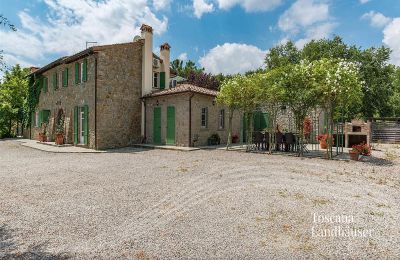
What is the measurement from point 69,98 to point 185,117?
7.97m

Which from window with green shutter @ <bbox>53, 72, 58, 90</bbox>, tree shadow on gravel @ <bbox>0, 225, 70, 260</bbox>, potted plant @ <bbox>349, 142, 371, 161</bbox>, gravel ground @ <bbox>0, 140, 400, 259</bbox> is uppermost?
window with green shutter @ <bbox>53, 72, 58, 90</bbox>

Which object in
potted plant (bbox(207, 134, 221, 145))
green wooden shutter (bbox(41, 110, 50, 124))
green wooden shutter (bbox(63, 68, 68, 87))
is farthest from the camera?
green wooden shutter (bbox(41, 110, 50, 124))

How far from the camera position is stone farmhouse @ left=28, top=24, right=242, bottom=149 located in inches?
585

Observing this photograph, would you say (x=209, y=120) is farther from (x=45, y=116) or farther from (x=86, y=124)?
(x=45, y=116)

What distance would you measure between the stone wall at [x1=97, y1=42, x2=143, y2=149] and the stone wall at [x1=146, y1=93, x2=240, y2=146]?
823 mm

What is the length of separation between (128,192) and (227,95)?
29.1ft

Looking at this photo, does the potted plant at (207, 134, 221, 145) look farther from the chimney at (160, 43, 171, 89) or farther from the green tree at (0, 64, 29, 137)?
the green tree at (0, 64, 29, 137)

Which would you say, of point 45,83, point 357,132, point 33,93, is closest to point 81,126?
point 45,83

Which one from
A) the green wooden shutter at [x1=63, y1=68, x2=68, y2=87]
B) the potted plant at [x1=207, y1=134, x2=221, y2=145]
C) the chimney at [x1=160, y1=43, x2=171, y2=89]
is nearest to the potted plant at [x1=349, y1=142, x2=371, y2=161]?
the potted plant at [x1=207, y1=134, x2=221, y2=145]

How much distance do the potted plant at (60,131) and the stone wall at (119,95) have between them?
3.40m

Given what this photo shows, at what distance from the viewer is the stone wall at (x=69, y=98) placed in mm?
14953

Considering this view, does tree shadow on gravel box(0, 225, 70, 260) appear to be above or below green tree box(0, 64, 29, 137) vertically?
below

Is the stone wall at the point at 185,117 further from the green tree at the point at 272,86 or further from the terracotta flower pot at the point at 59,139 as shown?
the terracotta flower pot at the point at 59,139

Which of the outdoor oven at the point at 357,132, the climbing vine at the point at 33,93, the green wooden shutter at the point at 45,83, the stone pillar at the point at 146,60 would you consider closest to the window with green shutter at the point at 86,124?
the stone pillar at the point at 146,60
